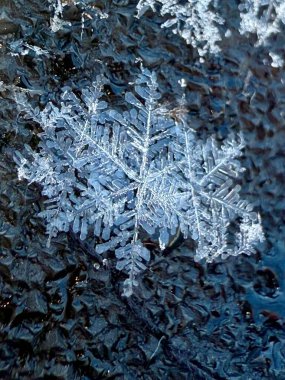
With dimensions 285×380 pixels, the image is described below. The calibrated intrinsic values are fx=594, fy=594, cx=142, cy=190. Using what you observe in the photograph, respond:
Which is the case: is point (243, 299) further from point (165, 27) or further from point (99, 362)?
point (165, 27)

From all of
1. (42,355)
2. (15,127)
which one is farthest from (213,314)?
(15,127)

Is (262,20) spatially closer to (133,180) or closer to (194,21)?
(194,21)

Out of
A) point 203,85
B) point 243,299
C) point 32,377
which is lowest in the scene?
point 32,377

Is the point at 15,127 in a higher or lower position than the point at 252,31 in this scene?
lower

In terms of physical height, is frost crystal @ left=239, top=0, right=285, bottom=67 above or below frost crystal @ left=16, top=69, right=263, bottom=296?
above

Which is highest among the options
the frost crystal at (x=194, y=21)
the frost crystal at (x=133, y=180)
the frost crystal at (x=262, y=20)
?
the frost crystal at (x=262, y=20)
